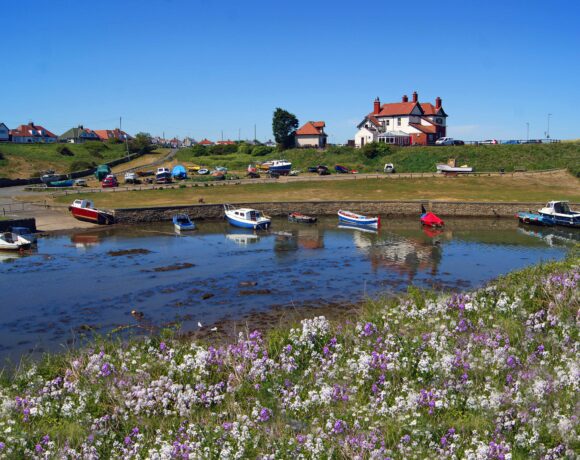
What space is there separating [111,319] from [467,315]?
55.6ft

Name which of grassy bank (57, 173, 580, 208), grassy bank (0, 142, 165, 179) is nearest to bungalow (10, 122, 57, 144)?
grassy bank (0, 142, 165, 179)

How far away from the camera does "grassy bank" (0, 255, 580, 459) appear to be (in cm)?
973

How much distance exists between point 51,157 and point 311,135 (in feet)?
173

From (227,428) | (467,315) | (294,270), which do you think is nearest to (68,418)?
(227,428)

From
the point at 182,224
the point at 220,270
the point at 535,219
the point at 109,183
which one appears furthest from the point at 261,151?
the point at 220,270

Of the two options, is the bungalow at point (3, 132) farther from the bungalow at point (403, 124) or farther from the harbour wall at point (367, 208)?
the harbour wall at point (367, 208)

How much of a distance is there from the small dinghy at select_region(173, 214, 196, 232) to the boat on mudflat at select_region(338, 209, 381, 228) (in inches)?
610

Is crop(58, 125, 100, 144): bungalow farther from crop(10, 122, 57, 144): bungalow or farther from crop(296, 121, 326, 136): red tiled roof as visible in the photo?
crop(296, 121, 326, 136): red tiled roof

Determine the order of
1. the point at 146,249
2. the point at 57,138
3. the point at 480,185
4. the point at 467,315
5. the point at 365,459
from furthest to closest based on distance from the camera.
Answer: the point at 57,138
the point at 480,185
the point at 146,249
the point at 467,315
the point at 365,459

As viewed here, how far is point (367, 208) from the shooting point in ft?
201

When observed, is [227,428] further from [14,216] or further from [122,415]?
[14,216]

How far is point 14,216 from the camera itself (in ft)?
167

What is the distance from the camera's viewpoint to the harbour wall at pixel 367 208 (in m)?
57.9

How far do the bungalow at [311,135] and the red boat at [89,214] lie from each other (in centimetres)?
6296
